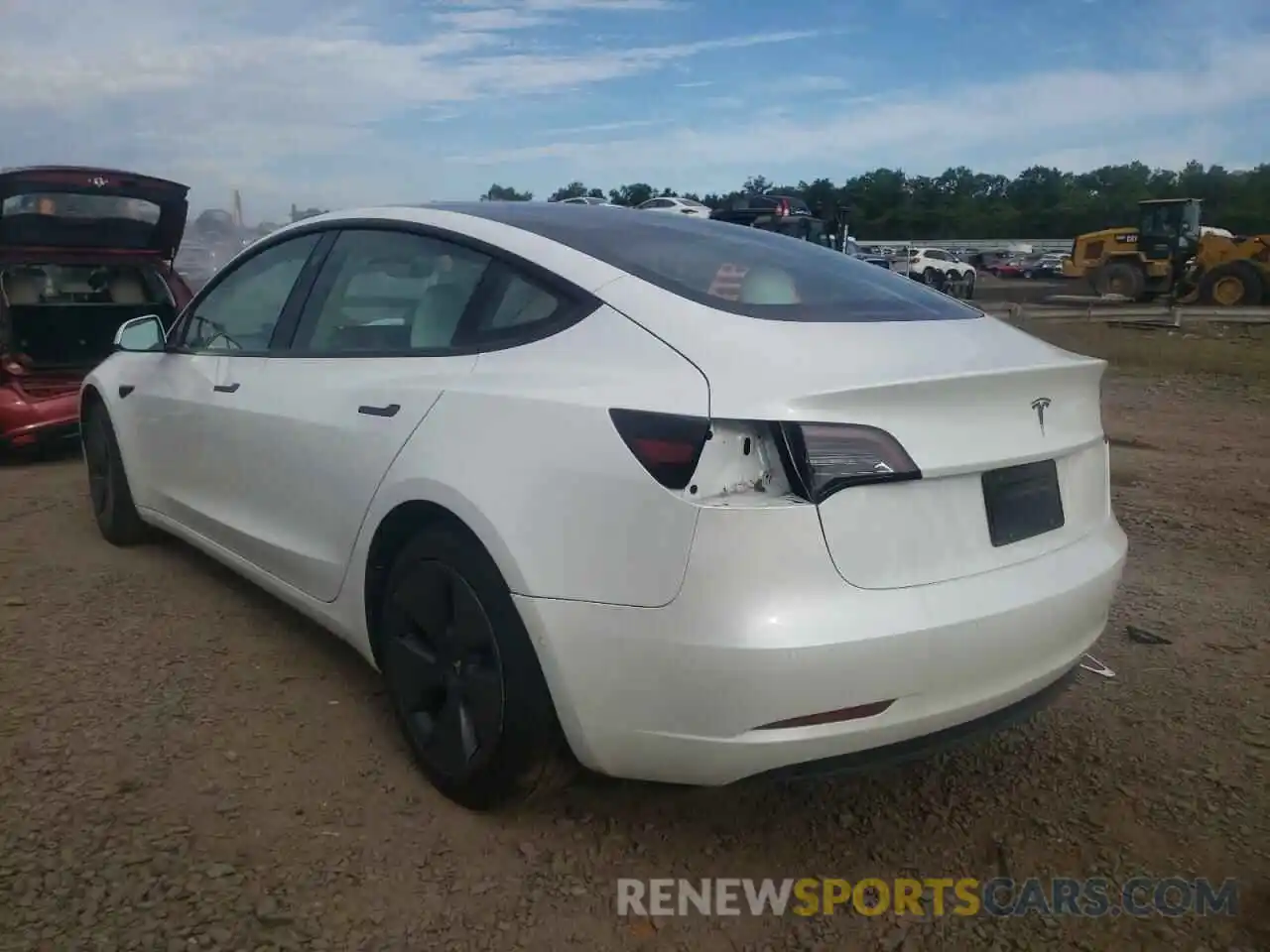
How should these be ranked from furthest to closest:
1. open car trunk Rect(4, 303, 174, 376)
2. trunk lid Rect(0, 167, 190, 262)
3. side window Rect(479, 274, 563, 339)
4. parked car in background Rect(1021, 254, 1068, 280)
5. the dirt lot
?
parked car in background Rect(1021, 254, 1068, 280), open car trunk Rect(4, 303, 174, 376), trunk lid Rect(0, 167, 190, 262), side window Rect(479, 274, 563, 339), the dirt lot

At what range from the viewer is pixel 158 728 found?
3.06m

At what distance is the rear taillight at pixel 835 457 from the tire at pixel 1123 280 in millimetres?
26328

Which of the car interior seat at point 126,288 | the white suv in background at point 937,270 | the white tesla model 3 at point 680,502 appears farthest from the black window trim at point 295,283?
the white suv in background at point 937,270

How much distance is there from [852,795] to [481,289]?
5.37ft

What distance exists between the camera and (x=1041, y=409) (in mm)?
2494

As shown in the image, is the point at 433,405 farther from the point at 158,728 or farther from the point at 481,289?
the point at 158,728

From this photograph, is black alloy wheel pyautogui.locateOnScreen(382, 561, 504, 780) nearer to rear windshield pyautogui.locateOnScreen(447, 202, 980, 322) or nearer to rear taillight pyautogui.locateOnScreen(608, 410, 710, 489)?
rear taillight pyautogui.locateOnScreen(608, 410, 710, 489)

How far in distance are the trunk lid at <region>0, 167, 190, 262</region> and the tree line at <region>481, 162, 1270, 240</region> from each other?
5872 cm

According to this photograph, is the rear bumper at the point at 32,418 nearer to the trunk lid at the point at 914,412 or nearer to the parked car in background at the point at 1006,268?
the trunk lid at the point at 914,412

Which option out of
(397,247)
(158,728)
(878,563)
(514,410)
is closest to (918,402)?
(878,563)

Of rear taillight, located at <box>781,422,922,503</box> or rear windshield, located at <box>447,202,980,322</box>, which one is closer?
rear taillight, located at <box>781,422,922,503</box>

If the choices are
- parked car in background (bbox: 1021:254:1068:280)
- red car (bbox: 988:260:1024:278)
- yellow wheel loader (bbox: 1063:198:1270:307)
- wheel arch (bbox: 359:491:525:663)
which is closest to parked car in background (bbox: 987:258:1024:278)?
red car (bbox: 988:260:1024:278)

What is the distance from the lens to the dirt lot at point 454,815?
2264 mm

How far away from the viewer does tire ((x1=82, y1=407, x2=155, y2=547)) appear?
4703mm
